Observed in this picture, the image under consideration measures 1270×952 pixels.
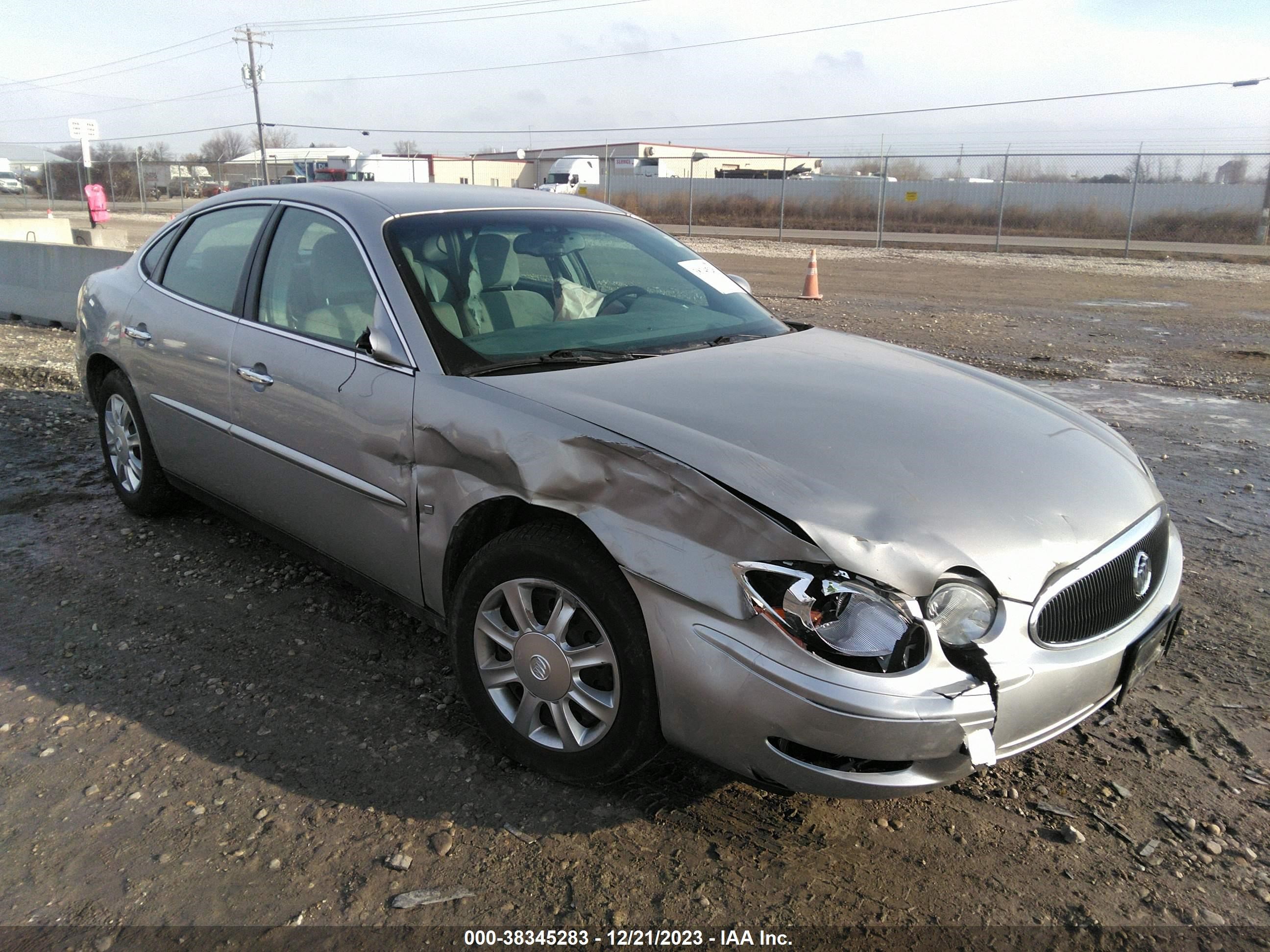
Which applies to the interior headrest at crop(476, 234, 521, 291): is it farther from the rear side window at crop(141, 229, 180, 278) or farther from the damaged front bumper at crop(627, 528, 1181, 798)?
the rear side window at crop(141, 229, 180, 278)

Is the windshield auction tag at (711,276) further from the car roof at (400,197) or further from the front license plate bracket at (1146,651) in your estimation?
the front license plate bracket at (1146,651)

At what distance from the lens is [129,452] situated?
485cm

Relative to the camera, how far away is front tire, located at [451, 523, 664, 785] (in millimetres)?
2479

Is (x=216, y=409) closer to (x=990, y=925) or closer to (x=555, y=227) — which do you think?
(x=555, y=227)

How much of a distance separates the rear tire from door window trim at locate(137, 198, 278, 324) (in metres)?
0.54

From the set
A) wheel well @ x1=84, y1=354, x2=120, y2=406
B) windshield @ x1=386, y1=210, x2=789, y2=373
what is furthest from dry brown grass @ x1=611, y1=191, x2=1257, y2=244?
windshield @ x1=386, y1=210, x2=789, y2=373

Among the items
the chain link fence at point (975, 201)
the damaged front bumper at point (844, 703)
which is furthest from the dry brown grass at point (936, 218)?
the damaged front bumper at point (844, 703)

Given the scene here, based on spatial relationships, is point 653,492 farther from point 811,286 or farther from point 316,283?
point 811,286

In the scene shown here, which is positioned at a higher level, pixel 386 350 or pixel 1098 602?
pixel 386 350

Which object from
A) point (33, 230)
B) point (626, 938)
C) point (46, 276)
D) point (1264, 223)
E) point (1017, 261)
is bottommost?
point (1017, 261)

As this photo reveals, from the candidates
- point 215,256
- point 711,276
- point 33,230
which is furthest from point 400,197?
point 33,230

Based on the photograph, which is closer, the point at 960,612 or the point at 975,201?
the point at 960,612

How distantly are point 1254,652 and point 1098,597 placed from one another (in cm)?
165

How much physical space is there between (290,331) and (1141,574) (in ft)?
9.80
